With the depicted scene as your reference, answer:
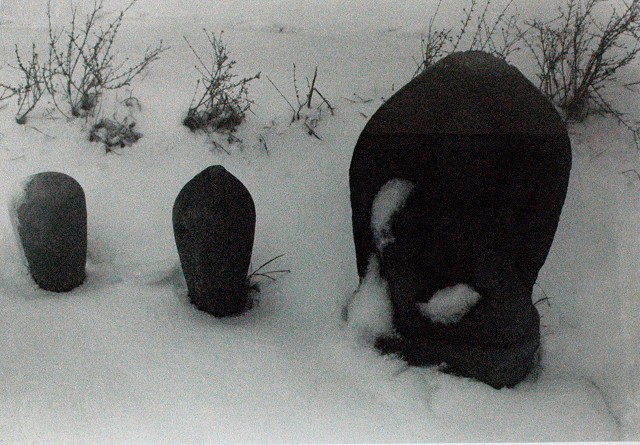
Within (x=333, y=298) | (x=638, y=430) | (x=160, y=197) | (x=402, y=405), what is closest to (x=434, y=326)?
(x=402, y=405)

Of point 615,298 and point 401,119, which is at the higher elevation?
point 401,119

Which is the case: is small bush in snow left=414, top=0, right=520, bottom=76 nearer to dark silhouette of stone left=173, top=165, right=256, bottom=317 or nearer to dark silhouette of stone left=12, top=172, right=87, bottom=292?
dark silhouette of stone left=173, top=165, right=256, bottom=317

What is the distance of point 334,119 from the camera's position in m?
3.56

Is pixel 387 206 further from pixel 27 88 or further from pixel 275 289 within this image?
pixel 27 88

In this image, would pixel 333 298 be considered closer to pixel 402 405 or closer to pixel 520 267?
pixel 402 405

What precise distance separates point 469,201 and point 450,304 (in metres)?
0.40

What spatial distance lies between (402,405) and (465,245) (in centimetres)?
64

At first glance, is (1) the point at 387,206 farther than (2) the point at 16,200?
No

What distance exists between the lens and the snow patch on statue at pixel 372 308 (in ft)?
8.13

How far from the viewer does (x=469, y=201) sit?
87.0 inches

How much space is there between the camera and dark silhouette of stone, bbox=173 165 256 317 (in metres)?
2.37

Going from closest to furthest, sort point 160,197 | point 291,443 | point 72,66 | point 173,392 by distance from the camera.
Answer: point 291,443 → point 173,392 → point 160,197 → point 72,66

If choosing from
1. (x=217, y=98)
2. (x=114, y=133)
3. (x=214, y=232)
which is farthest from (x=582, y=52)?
(x=114, y=133)

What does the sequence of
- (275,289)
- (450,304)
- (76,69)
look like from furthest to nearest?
(76,69)
(275,289)
(450,304)
